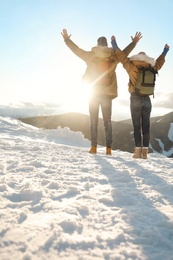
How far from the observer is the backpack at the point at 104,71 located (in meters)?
7.03

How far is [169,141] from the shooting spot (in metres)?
134

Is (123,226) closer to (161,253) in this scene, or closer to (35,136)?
(161,253)

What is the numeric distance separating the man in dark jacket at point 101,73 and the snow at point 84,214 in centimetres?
314

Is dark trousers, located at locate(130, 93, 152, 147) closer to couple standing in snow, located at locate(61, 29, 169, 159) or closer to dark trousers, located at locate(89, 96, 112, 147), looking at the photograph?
couple standing in snow, located at locate(61, 29, 169, 159)

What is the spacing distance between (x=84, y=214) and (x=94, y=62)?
5293 mm

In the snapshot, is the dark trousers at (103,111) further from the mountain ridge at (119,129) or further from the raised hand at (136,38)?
the mountain ridge at (119,129)

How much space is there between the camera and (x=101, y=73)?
23.3 feet

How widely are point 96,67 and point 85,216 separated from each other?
5.26 meters

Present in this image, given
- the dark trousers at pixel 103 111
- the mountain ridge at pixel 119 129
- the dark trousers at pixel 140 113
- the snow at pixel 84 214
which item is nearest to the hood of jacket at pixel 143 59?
the dark trousers at pixel 140 113

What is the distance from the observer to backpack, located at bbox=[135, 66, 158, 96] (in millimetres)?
6621

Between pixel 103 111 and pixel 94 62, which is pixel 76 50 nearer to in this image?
pixel 94 62

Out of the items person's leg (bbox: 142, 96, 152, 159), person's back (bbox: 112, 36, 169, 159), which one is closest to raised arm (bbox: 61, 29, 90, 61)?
person's back (bbox: 112, 36, 169, 159)

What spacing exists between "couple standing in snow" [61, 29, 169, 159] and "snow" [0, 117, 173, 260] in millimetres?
2703

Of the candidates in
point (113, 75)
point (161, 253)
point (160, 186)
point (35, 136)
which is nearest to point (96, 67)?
point (113, 75)
